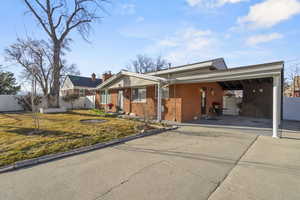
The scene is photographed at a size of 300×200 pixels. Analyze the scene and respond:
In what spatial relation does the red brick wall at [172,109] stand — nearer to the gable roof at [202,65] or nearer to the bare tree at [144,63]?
the gable roof at [202,65]

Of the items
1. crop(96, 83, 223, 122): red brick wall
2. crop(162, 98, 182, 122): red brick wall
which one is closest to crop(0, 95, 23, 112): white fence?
crop(96, 83, 223, 122): red brick wall

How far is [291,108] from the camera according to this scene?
1197 cm

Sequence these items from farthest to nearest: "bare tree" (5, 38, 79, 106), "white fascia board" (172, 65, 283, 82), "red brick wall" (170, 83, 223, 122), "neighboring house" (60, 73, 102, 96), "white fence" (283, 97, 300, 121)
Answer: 1. "neighboring house" (60, 73, 102, 96)
2. "bare tree" (5, 38, 79, 106)
3. "white fence" (283, 97, 300, 121)
4. "red brick wall" (170, 83, 223, 122)
5. "white fascia board" (172, 65, 283, 82)

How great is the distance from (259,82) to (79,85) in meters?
27.6

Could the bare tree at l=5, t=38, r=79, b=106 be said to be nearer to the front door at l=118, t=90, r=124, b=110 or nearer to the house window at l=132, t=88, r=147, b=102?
the front door at l=118, t=90, r=124, b=110

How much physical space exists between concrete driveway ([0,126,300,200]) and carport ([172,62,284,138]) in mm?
2496

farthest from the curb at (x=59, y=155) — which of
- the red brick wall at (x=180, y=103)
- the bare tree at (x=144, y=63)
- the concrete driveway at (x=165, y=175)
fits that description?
the bare tree at (x=144, y=63)

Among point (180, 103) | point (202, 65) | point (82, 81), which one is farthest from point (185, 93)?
point (82, 81)

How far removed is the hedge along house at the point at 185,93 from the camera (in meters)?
10.2

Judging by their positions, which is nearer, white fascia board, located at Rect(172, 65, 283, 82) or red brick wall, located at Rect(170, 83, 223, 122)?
white fascia board, located at Rect(172, 65, 283, 82)

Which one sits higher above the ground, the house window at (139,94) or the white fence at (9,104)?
the house window at (139,94)

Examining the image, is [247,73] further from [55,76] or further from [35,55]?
[35,55]

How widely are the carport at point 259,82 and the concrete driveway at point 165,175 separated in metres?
2.50

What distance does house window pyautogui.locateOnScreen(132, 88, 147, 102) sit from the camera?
43.1 ft
